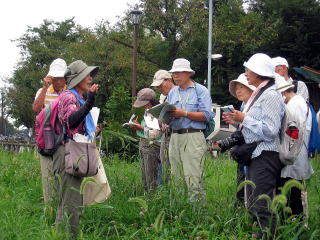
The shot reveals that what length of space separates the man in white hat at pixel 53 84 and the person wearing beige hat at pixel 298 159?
7.97ft

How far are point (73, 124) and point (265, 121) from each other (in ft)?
5.19

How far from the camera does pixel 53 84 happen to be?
19.4 ft

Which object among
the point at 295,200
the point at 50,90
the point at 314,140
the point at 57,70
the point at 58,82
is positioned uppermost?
the point at 57,70

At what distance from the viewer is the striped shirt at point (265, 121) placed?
4.27 metres

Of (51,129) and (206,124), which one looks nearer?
(51,129)

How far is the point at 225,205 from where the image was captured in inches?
190

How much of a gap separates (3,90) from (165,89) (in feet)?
152

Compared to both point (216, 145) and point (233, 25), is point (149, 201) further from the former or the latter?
point (233, 25)

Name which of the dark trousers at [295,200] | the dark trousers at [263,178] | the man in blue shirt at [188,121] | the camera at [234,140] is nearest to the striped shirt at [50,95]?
the man in blue shirt at [188,121]

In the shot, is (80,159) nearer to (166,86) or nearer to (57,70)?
(57,70)

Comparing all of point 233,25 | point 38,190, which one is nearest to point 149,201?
point 38,190

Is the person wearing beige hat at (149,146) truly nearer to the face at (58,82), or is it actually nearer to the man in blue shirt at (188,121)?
the man in blue shirt at (188,121)

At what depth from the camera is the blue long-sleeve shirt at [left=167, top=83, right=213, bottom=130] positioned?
5.80 metres

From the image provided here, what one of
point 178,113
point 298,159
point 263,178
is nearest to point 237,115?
point 263,178
